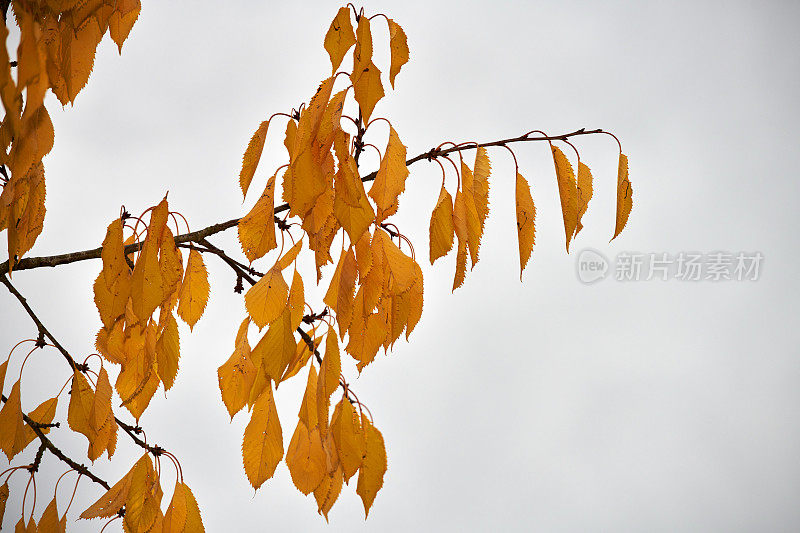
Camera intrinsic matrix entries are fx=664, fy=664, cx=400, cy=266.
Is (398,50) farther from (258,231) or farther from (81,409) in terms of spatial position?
(81,409)

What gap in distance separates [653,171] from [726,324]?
0.25 meters

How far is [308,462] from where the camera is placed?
0.79 feet

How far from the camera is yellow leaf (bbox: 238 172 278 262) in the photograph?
0.24m

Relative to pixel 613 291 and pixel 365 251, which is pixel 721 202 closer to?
pixel 613 291

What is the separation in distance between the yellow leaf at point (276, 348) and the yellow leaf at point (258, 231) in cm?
3

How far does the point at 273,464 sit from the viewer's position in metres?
0.24

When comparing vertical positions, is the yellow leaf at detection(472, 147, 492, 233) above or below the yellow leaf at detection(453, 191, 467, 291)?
above

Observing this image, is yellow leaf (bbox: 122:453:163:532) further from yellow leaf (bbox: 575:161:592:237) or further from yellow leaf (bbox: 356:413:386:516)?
yellow leaf (bbox: 575:161:592:237)

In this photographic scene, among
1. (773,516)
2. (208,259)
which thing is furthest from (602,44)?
(773,516)
